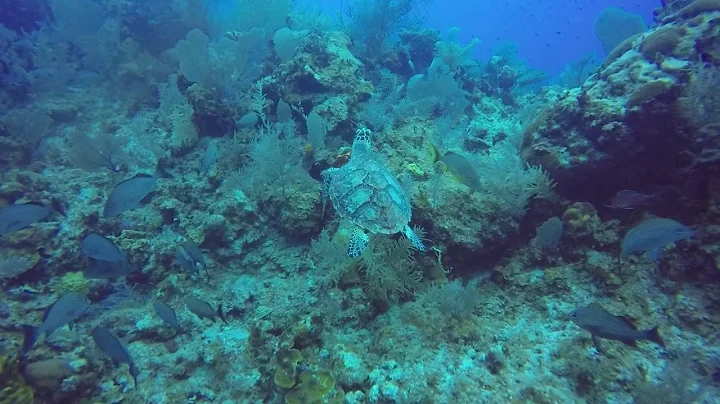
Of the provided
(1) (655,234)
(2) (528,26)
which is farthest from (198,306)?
(2) (528,26)

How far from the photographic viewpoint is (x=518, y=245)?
504 cm

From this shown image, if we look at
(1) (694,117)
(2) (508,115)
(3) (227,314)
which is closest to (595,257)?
(1) (694,117)

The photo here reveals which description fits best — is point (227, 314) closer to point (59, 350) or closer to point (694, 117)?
point (59, 350)

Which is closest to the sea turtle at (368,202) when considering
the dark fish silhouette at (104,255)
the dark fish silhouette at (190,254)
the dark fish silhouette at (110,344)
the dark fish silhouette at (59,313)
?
the dark fish silhouette at (190,254)

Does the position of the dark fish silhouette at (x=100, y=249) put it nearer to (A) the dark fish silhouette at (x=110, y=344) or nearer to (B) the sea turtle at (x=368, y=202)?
(A) the dark fish silhouette at (x=110, y=344)

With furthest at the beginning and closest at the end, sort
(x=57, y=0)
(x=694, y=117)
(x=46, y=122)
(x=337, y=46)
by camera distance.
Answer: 1. (x=57, y=0)
2. (x=337, y=46)
3. (x=46, y=122)
4. (x=694, y=117)

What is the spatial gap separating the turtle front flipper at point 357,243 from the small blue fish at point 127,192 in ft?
8.58

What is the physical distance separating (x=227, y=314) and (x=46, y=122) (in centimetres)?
820

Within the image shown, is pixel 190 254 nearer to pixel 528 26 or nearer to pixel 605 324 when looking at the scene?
pixel 605 324

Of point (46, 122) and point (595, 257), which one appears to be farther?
point (46, 122)

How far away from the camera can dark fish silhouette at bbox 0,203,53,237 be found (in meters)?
4.11

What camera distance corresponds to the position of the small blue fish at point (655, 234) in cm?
347

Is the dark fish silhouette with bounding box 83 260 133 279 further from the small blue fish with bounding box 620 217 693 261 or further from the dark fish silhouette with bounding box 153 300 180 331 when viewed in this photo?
the small blue fish with bounding box 620 217 693 261

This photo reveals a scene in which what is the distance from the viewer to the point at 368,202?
15.3ft
